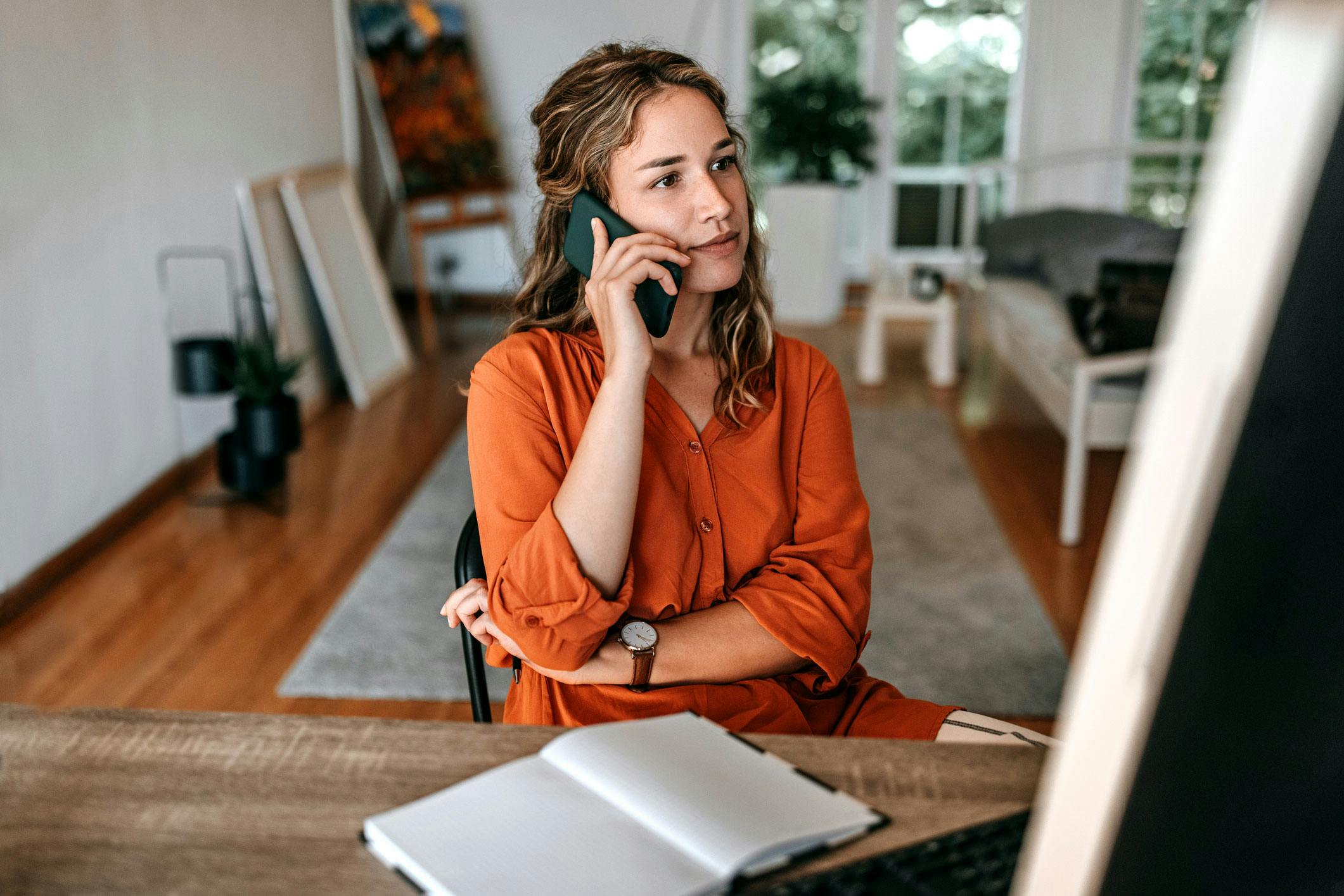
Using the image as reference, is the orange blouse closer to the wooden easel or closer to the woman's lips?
the woman's lips

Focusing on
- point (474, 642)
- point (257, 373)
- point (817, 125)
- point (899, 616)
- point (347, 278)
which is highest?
point (474, 642)

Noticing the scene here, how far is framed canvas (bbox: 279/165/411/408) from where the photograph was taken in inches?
176

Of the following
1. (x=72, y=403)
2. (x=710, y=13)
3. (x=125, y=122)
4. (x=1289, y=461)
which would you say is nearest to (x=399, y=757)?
(x=1289, y=461)

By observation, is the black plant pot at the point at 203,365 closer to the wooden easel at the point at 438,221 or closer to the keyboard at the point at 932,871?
the wooden easel at the point at 438,221

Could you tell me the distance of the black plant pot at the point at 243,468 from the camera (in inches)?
130

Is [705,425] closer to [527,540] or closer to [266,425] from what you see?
[527,540]

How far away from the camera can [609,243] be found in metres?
1.33

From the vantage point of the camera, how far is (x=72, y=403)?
2941 millimetres

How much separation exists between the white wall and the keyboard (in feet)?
8.28

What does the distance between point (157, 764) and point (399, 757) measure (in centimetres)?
18

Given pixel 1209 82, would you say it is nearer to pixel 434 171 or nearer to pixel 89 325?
pixel 434 171

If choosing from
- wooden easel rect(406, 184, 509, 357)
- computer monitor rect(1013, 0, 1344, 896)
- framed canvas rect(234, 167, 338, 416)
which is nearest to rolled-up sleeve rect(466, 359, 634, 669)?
computer monitor rect(1013, 0, 1344, 896)

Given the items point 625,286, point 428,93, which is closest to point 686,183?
point 625,286

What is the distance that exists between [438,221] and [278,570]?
3.04m
